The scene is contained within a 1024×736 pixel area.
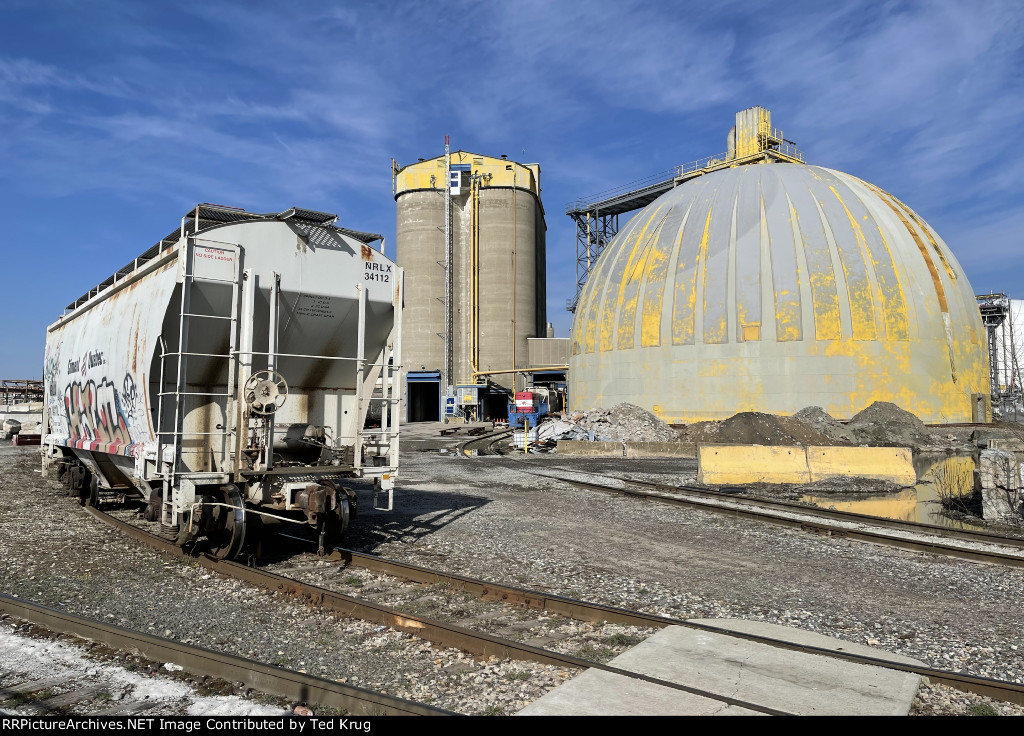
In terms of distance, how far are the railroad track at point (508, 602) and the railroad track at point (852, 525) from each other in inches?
213

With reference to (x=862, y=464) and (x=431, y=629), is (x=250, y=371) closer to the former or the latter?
(x=431, y=629)

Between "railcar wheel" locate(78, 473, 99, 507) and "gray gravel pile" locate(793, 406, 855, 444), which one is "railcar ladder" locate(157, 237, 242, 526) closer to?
"railcar wheel" locate(78, 473, 99, 507)

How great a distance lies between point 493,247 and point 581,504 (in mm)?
46501

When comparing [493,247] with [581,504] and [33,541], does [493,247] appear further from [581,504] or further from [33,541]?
[33,541]

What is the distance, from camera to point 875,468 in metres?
16.7

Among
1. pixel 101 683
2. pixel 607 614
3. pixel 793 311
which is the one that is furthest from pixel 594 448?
pixel 101 683

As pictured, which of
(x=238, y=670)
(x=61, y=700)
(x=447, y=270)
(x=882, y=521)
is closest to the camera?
(x=61, y=700)

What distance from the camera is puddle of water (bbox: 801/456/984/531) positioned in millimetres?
12961

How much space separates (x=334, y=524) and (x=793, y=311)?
2435 cm

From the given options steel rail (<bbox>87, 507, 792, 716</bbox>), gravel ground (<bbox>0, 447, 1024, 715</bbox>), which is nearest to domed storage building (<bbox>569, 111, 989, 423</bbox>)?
gravel ground (<bbox>0, 447, 1024, 715</bbox>)

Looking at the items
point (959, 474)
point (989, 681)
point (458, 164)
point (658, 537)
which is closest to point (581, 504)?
point (658, 537)

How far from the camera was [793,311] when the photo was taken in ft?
91.6

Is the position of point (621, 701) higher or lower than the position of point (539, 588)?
higher

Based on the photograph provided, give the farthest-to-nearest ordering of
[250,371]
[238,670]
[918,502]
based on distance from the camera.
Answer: [918,502] < [250,371] < [238,670]
